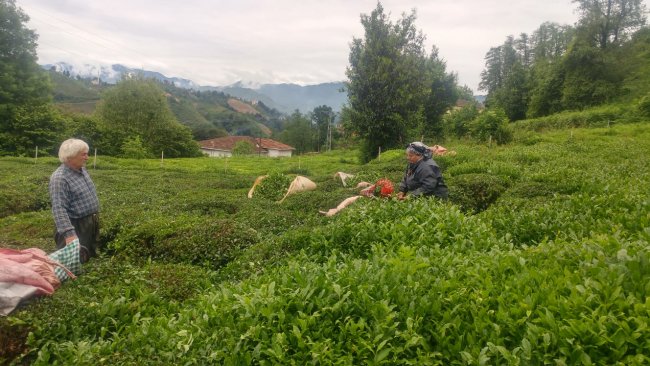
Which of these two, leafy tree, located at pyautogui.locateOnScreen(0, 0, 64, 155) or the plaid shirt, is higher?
leafy tree, located at pyautogui.locateOnScreen(0, 0, 64, 155)

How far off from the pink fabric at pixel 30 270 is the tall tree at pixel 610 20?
46.5m

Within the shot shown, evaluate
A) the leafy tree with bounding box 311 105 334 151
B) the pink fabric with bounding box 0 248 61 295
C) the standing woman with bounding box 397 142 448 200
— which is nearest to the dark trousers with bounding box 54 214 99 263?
the pink fabric with bounding box 0 248 61 295

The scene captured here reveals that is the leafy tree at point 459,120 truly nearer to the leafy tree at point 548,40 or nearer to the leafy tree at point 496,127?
the leafy tree at point 496,127

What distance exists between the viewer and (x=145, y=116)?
55125mm

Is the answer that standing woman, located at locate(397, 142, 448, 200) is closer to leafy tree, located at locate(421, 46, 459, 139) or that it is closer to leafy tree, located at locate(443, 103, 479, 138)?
leafy tree, located at locate(443, 103, 479, 138)

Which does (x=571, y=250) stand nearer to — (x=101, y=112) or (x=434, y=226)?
(x=434, y=226)

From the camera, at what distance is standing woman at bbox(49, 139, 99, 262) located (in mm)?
5281

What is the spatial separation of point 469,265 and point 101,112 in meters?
59.8

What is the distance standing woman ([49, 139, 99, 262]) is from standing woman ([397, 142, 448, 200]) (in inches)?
186

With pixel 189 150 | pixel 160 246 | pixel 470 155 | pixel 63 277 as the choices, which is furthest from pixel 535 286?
pixel 189 150

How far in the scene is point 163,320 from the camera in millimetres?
3898

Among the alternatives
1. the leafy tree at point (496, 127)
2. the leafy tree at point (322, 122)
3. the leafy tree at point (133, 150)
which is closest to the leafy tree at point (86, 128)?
the leafy tree at point (133, 150)

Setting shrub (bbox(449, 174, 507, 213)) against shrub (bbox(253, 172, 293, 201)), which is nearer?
shrub (bbox(449, 174, 507, 213))

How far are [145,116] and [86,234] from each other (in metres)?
54.0
